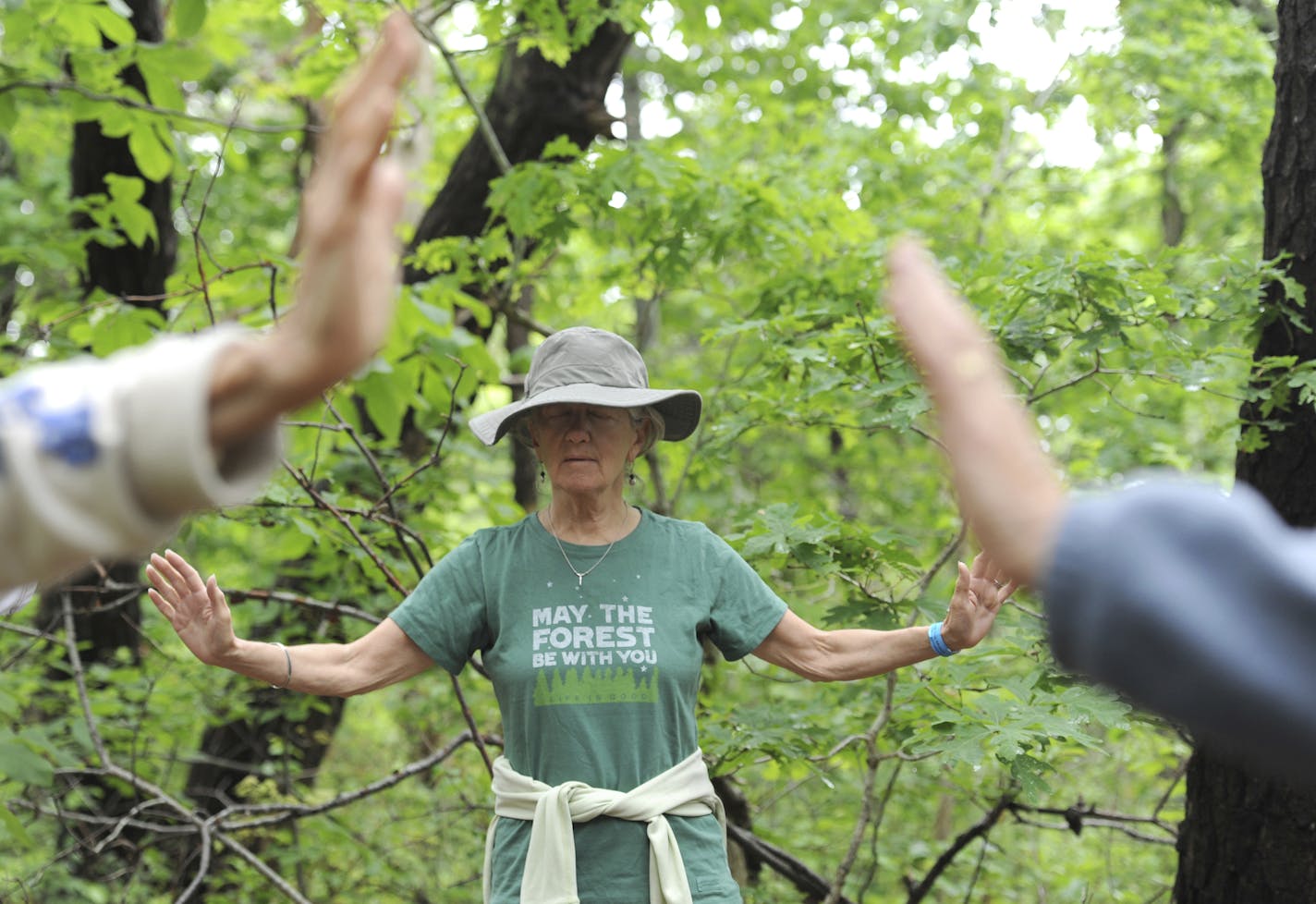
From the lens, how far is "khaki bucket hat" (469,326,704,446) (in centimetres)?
241

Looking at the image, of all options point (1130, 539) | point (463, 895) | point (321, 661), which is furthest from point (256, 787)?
point (1130, 539)

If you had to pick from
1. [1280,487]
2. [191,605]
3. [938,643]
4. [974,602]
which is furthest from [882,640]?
[191,605]

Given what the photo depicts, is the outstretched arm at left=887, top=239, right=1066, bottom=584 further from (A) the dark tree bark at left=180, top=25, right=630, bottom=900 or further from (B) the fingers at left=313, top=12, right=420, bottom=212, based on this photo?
(A) the dark tree bark at left=180, top=25, right=630, bottom=900

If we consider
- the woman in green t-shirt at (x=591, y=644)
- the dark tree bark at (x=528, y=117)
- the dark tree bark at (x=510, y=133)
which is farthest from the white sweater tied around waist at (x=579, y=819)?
the dark tree bark at (x=528, y=117)

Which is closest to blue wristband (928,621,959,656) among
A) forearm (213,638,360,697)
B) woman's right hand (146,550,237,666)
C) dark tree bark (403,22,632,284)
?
forearm (213,638,360,697)

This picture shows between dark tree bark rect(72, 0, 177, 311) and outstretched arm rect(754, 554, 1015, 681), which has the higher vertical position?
dark tree bark rect(72, 0, 177, 311)

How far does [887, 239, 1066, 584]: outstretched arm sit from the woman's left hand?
4.61ft

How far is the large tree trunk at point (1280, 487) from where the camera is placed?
2.85 metres

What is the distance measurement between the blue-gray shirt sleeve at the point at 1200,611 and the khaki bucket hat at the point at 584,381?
1.62 meters

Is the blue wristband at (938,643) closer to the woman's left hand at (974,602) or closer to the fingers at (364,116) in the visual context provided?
the woman's left hand at (974,602)

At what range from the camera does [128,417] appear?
2.94 ft

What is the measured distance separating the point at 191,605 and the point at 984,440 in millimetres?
1701

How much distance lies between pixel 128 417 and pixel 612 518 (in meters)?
1.68

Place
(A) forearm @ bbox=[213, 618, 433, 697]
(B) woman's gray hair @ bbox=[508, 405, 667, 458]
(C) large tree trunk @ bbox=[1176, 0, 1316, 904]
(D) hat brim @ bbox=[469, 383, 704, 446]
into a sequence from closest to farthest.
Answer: (A) forearm @ bbox=[213, 618, 433, 697] < (D) hat brim @ bbox=[469, 383, 704, 446] < (B) woman's gray hair @ bbox=[508, 405, 667, 458] < (C) large tree trunk @ bbox=[1176, 0, 1316, 904]
